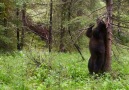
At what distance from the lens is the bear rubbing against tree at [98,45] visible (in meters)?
11.6

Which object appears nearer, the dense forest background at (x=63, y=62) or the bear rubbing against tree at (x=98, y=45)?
the dense forest background at (x=63, y=62)

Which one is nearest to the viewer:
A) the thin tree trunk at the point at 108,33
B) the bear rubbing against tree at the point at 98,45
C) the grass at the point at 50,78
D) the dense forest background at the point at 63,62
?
the grass at the point at 50,78

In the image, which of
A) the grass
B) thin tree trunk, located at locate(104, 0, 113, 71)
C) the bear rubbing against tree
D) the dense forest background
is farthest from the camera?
the bear rubbing against tree

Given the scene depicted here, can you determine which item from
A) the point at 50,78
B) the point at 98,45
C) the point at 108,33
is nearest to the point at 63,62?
the point at 98,45

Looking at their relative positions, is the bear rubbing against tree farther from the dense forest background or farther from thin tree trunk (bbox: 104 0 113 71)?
the dense forest background

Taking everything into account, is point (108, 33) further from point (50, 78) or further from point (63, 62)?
point (63, 62)

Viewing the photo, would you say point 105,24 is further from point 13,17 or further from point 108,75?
point 13,17

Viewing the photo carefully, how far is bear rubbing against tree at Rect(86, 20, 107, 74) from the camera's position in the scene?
11617mm

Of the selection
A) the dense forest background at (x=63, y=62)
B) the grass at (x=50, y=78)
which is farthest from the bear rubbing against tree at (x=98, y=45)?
the grass at (x=50, y=78)

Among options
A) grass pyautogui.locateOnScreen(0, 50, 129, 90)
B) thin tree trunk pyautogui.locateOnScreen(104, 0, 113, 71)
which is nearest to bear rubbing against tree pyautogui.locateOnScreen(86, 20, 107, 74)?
thin tree trunk pyautogui.locateOnScreen(104, 0, 113, 71)

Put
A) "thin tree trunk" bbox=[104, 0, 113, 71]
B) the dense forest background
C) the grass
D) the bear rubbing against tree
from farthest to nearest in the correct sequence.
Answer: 1. the bear rubbing against tree
2. "thin tree trunk" bbox=[104, 0, 113, 71]
3. the dense forest background
4. the grass

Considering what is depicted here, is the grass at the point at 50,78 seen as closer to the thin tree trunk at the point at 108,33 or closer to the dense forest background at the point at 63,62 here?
the dense forest background at the point at 63,62

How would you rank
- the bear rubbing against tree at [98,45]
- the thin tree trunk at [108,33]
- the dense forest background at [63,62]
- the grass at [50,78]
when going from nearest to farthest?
1. the grass at [50,78]
2. the dense forest background at [63,62]
3. the thin tree trunk at [108,33]
4. the bear rubbing against tree at [98,45]

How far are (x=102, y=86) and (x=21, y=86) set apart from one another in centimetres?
227
